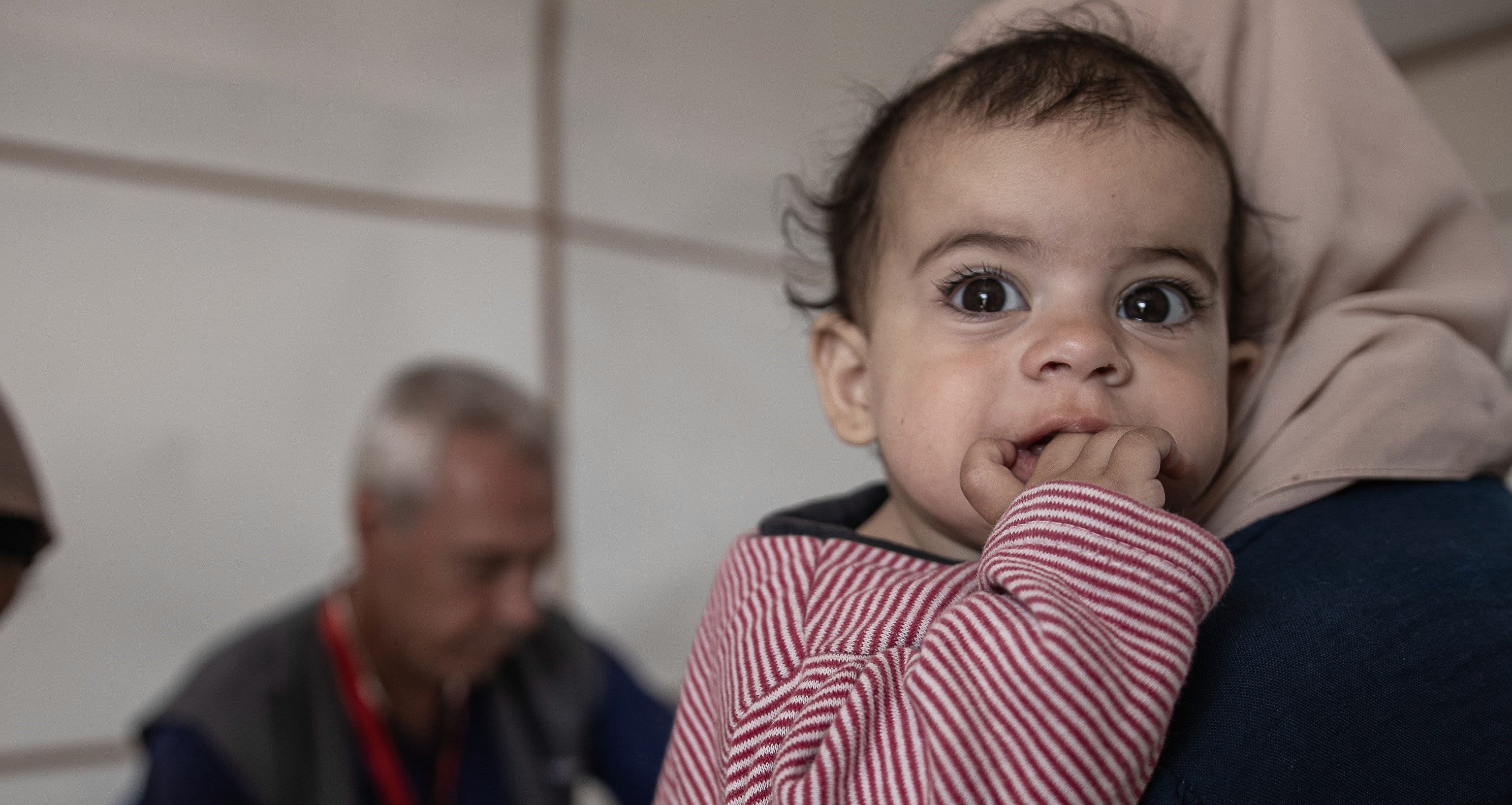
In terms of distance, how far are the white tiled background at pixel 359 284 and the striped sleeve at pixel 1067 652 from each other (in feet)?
3.48

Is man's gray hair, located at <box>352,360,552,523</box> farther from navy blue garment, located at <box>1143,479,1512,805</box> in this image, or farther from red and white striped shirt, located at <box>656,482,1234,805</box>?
navy blue garment, located at <box>1143,479,1512,805</box>

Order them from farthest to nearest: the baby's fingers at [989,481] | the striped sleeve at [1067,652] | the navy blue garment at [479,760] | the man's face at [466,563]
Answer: the man's face at [466,563]
the navy blue garment at [479,760]
the baby's fingers at [989,481]
the striped sleeve at [1067,652]

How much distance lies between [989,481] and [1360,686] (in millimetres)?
193

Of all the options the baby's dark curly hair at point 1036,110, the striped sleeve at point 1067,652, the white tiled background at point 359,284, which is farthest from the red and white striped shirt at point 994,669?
the white tiled background at point 359,284

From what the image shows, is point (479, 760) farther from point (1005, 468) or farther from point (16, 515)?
point (1005, 468)

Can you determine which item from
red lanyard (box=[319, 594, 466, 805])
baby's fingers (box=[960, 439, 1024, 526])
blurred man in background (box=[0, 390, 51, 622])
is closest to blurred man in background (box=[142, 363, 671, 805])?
red lanyard (box=[319, 594, 466, 805])

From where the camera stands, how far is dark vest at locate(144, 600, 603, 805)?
1.66 meters

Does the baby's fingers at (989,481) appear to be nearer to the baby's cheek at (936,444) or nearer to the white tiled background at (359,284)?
the baby's cheek at (936,444)

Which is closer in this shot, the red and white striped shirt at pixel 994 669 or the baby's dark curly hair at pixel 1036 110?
the red and white striped shirt at pixel 994 669

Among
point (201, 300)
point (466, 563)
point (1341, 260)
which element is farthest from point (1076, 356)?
point (201, 300)

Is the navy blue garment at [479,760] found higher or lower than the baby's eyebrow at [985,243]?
lower

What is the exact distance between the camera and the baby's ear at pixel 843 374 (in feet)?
2.57

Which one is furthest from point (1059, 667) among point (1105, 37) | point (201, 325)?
point (201, 325)

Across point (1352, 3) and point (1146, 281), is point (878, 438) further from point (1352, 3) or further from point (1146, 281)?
point (1352, 3)
